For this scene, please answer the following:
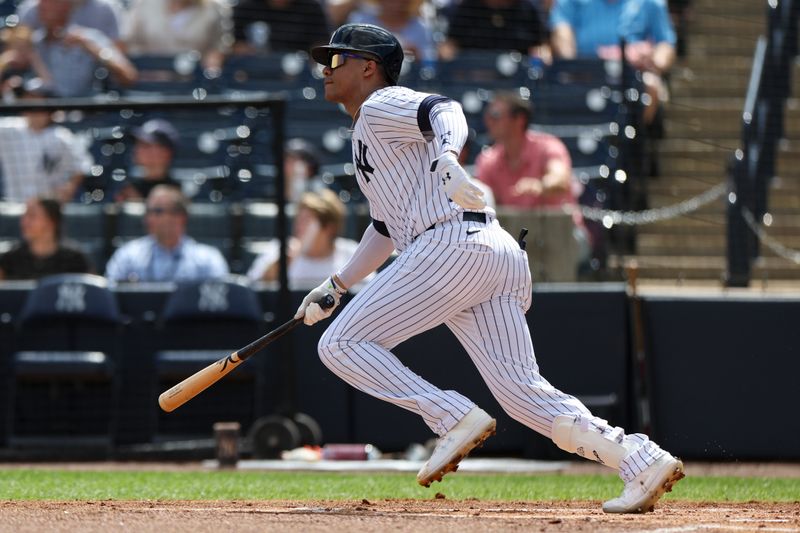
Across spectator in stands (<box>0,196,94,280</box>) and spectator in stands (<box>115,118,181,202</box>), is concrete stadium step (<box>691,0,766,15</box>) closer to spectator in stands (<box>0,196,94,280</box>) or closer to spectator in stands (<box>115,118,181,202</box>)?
spectator in stands (<box>115,118,181,202</box>)

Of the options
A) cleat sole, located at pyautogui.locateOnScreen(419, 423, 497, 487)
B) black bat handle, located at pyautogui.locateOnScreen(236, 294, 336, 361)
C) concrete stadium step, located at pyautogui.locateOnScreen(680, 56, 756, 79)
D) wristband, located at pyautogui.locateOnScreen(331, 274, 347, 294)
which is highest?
concrete stadium step, located at pyautogui.locateOnScreen(680, 56, 756, 79)

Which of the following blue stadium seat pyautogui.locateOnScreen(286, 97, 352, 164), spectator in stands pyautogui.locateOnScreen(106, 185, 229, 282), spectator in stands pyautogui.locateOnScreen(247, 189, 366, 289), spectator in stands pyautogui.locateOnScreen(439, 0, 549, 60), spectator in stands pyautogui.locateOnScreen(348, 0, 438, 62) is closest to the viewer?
spectator in stands pyautogui.locateOnScreen(247, 189, 366, 289)

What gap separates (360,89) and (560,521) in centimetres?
172

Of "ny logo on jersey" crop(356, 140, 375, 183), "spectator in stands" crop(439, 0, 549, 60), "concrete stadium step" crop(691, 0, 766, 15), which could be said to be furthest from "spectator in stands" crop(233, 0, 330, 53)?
"ny logo on jersey" crop(356, 140, 375, 183)

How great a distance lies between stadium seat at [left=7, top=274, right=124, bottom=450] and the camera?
8703 millimetres

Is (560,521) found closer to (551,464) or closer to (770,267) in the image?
(551,464)

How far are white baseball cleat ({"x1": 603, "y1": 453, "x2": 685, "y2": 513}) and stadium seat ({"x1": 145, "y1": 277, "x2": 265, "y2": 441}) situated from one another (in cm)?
429

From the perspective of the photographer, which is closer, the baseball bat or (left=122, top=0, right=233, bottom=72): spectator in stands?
the baseball bat

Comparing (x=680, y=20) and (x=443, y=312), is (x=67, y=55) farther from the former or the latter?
(x=443, y=312)

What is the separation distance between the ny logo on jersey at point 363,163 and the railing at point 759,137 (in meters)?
4.45

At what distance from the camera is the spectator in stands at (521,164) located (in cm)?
904

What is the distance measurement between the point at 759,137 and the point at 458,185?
5770 mm

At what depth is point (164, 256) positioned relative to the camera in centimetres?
927

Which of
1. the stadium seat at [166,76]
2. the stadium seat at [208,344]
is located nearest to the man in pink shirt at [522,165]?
the stadium seat at [208,344]
